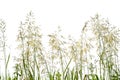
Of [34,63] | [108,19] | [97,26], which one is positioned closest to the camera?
[34,63]

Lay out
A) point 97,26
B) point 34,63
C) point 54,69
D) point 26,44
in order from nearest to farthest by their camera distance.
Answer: point 34,63, point 26,44, point 54,69, point 97,26

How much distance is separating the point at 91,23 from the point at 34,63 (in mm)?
1212

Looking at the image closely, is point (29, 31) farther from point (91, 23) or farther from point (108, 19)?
point (108, 19)

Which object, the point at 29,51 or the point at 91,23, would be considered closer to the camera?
the point at 29,51

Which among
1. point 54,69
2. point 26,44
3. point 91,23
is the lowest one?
point 54,69

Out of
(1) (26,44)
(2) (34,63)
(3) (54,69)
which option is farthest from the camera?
(3) (54,69)

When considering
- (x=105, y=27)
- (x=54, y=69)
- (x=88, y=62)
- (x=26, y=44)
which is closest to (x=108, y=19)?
(x=105, y=27)

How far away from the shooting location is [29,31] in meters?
3.62

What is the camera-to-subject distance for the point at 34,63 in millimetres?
3336

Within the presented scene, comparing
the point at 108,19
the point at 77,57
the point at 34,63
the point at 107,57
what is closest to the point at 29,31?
the point at 34,63

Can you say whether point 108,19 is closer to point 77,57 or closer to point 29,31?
point 77,57

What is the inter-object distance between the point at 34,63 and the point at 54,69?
559 millimetres

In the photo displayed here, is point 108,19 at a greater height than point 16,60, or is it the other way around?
point 108,19

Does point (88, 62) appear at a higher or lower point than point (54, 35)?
lower
